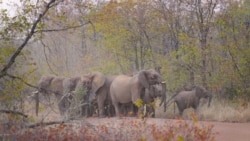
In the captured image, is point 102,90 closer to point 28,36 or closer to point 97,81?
point 97,81

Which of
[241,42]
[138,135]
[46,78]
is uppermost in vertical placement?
[241,42]

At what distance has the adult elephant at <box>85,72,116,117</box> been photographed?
18953 mm

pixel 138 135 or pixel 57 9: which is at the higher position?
pixel 57 9

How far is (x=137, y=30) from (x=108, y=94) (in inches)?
211

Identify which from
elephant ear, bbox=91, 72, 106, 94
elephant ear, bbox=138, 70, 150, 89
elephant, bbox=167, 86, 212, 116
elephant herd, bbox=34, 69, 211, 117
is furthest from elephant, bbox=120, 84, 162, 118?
elephant ear, bbox=91, 72, 106, 94

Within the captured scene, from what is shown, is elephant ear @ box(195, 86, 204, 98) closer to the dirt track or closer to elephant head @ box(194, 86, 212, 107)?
elephant head @ box(194, 86, 212, 107)

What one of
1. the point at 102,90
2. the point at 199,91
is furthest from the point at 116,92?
the point at 199,91

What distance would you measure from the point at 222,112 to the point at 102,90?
4.70m

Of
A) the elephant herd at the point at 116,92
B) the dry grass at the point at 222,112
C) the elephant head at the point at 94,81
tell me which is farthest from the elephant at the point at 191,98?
the elephant head at the point at 94,81

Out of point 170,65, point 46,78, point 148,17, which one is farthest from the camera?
point 148,17

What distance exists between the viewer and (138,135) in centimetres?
1061

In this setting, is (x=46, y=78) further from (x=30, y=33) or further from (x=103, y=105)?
(x=30, y=33)

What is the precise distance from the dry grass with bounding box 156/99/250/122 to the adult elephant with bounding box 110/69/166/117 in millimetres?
1335

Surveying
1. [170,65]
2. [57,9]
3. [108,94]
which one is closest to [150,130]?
[57,9]
